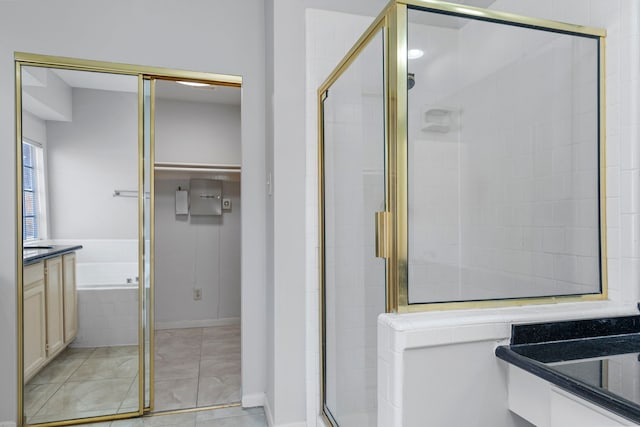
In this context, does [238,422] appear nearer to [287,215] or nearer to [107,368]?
[107,368]

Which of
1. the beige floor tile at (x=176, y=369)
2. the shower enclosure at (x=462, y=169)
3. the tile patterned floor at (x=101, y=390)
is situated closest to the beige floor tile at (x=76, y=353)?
the tile patterned floor at (x=101, y=390)

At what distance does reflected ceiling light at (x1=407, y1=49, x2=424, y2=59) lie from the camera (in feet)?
4.26

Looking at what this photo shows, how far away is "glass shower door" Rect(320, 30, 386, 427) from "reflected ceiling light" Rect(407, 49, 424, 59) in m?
0.11

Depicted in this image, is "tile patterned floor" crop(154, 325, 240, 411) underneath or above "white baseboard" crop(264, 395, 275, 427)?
underneath

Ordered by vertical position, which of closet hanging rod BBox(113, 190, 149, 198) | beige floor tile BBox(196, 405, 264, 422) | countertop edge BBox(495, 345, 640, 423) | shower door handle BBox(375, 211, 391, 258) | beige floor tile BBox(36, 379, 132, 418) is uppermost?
closet hanging rod BBox(113, 190, 149, 198)

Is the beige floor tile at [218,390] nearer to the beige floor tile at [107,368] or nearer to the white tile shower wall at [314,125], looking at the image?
the beige floor tile at [107,368]

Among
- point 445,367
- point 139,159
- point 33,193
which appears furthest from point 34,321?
point 445,367

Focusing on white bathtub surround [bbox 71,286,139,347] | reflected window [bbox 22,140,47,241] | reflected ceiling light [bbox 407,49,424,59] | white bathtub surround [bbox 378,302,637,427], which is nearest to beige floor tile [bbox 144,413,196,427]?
white bathtub surround [bbox 71,286,139,347]

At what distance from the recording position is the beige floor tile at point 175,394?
2463 millimetres

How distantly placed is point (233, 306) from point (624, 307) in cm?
361

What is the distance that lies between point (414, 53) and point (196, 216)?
11.0 ft

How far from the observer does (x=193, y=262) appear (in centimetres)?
418

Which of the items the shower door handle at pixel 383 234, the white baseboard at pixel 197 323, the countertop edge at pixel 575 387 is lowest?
the white baseboard at pixel 197 323

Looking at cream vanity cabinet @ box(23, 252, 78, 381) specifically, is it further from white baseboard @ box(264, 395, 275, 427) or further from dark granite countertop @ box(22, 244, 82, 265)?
white baseboard @ box(264, 395, 275, 427)
